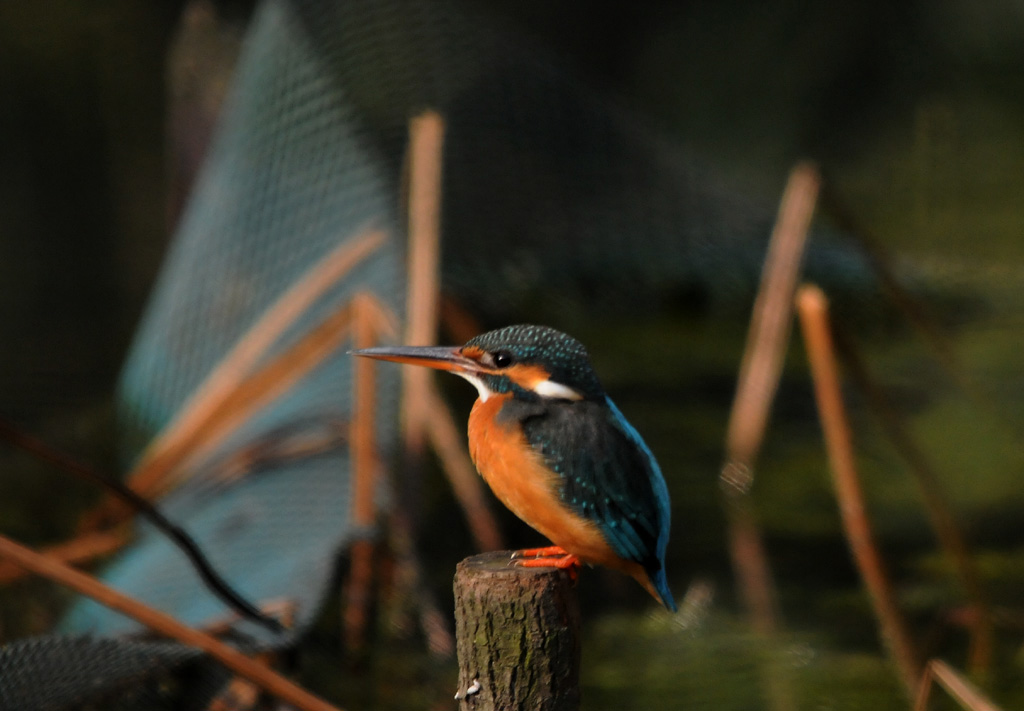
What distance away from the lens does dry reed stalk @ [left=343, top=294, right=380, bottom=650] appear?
2.76 meters

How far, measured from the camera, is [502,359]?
61.9 inches

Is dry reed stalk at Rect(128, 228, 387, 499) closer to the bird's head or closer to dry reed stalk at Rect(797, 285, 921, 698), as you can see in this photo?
dry reed stalk at Rect(797, 285, 921, 698)

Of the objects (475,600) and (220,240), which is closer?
(475,600)

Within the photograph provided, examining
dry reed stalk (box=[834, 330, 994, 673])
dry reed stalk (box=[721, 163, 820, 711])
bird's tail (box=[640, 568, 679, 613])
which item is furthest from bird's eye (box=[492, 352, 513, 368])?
dry reed stalk (box=[721, 163, 820, 711])

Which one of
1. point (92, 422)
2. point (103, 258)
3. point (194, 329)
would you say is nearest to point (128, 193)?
point (103, 258)

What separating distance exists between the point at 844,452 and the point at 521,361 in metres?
1.48

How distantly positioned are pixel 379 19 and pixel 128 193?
4512 millimetres

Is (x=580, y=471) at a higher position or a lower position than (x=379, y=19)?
lower

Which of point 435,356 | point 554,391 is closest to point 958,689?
point 554,391

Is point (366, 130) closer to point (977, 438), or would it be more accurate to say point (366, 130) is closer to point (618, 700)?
point (618, 700)

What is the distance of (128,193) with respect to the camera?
7.54 meters

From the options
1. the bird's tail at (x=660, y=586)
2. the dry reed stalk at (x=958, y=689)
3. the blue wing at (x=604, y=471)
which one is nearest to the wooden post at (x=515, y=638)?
the blue wing at (x=604, y=471)

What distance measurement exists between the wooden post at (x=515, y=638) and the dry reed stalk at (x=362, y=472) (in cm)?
125

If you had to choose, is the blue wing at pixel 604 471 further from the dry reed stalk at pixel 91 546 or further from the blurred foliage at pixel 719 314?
the dry reed stalk at pixel 91 546
